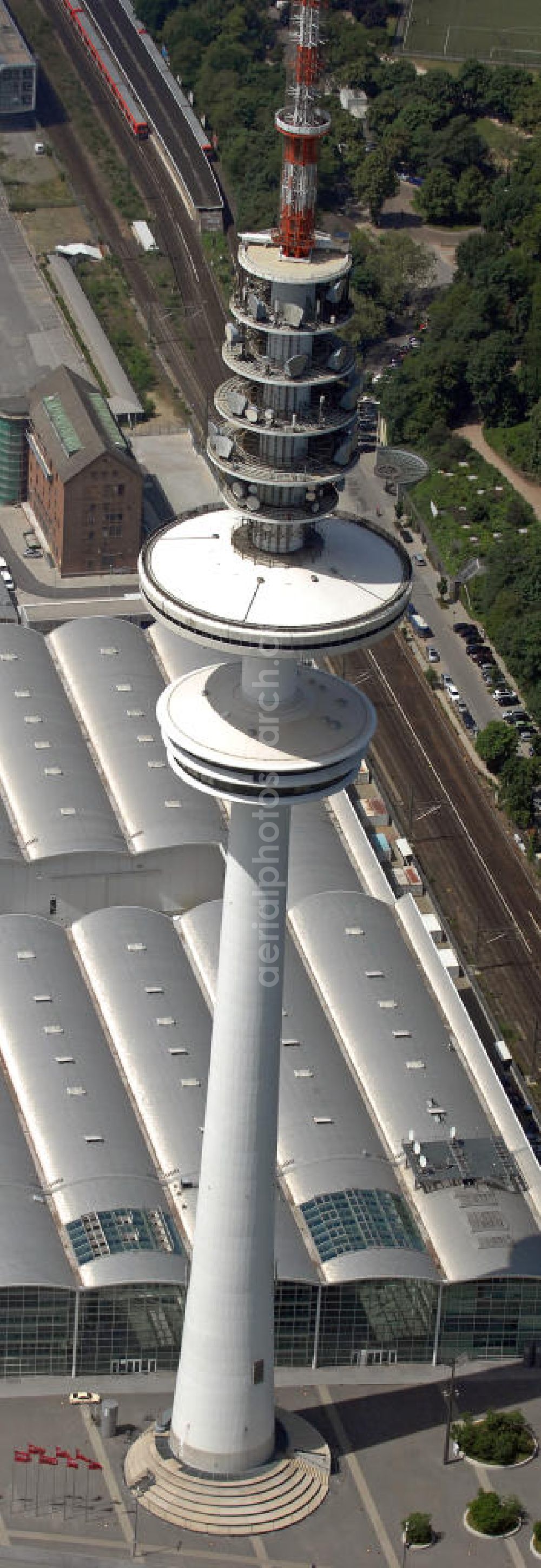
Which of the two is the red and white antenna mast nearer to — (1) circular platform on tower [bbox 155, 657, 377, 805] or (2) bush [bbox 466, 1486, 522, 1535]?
(1) circular platform on tower [bbox 155, 657, 377, 805]

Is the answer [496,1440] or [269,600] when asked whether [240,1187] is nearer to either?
[496,1440]

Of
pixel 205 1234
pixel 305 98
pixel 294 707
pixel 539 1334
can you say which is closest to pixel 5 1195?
pixel 205 1234

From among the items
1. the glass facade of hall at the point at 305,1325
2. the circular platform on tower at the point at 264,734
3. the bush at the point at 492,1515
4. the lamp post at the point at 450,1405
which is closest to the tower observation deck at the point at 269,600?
the circular platform on tower at the point at 264,734

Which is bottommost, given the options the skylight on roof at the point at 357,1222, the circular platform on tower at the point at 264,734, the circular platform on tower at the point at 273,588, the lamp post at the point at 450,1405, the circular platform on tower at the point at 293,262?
the lamp post at the point at 450,1405

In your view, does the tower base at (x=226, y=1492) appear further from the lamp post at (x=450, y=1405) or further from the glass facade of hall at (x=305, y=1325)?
the glass facade of hall at (x=305, y=1325)

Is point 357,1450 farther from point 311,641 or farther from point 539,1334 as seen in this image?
point 311,641
